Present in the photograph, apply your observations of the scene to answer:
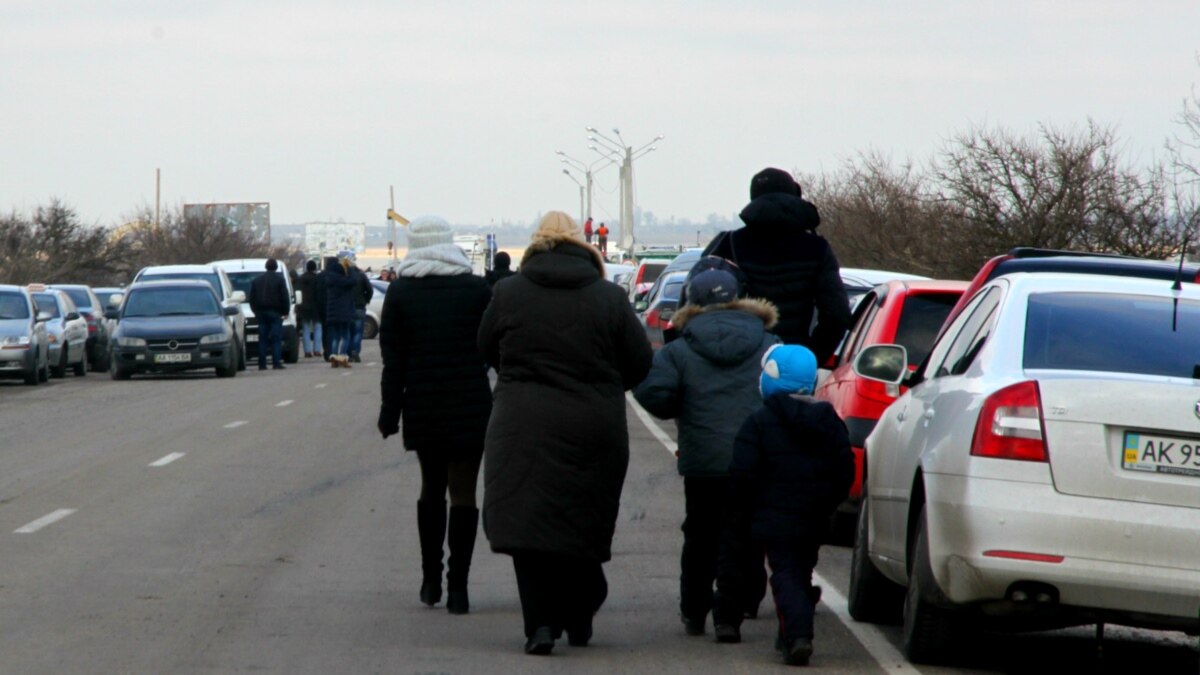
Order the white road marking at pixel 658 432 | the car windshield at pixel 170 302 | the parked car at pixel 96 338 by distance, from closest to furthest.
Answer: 1. the white road marking at pixel 658 432
2. the car windshield at pixel 170 302
3. the parked car at pixel 96 338

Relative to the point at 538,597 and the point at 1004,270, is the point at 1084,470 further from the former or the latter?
the point at 1004,270

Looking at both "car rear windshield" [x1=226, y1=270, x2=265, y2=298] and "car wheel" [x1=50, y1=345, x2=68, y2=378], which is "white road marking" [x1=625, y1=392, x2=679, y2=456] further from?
"car rear windshield" [x1=226, y1=270, x2=265, y2=298]

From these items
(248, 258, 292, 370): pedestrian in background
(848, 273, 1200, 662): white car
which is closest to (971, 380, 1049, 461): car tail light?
(848, 273, 1200, 662): white car

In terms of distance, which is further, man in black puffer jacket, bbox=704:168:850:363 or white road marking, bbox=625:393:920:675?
man in black puffer jacket, bbox=704:168:850:363

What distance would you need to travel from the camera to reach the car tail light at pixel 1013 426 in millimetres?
6539

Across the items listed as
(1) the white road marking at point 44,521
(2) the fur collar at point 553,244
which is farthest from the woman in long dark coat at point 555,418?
(1) the white road marking at point 44,521

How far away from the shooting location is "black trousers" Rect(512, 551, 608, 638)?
7.71 metres

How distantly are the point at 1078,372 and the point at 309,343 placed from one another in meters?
33.5

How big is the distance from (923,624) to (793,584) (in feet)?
1.67

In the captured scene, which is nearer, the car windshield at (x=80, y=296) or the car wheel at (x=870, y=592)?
the car wheel at (x=870, y=592)

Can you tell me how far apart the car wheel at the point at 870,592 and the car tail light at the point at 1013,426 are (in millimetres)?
1848

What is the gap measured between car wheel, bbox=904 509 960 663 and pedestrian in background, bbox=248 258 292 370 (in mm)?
26154

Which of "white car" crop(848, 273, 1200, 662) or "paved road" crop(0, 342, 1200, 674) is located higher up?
"white car" crop(848, 273, 1200, 662)

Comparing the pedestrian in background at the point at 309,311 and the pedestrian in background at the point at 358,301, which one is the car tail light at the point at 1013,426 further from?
the pedestrian in background at the point at 309,311
